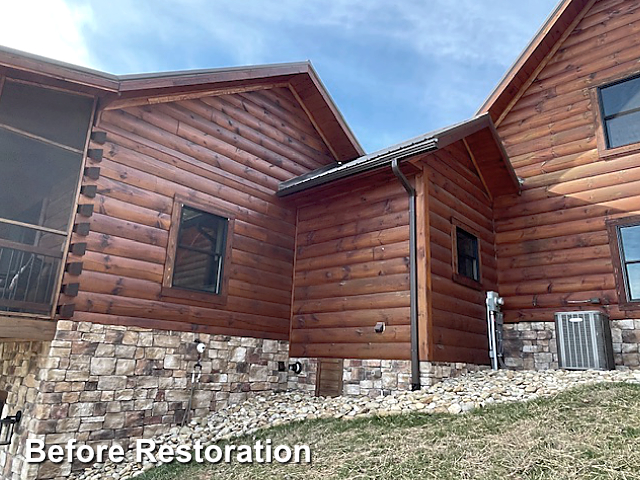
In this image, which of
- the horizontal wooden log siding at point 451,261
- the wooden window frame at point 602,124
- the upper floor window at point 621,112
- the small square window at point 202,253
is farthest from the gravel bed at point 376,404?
the upper floor window at point 621,112

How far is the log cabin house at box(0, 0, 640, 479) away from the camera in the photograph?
18.9ft

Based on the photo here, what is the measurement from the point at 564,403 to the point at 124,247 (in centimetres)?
549

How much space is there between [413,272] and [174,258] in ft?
11.0

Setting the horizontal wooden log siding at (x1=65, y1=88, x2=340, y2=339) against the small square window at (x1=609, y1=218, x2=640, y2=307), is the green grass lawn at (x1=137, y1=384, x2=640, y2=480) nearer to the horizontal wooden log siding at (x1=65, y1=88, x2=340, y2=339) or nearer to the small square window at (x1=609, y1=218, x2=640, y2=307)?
the horizontal wooden log siding at (x1=65, y1=88, x2=340, y2=339)

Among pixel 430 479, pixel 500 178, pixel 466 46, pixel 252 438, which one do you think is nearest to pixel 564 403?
pixel 430 479

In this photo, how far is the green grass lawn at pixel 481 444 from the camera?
3.58 meters

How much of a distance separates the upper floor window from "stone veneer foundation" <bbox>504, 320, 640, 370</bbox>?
3.17 meters

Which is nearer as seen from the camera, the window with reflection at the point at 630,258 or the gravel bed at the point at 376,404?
the gravel bed at the point at 376,404

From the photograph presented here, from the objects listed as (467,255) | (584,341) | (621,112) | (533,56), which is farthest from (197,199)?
(621,112)

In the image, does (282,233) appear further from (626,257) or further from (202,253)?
(626,257)

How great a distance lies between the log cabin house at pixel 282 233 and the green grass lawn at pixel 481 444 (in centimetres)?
143

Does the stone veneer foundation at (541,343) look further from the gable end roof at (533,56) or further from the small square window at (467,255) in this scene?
the gable end roof at (533,56)

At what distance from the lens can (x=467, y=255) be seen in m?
8.15

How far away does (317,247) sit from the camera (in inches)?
321
